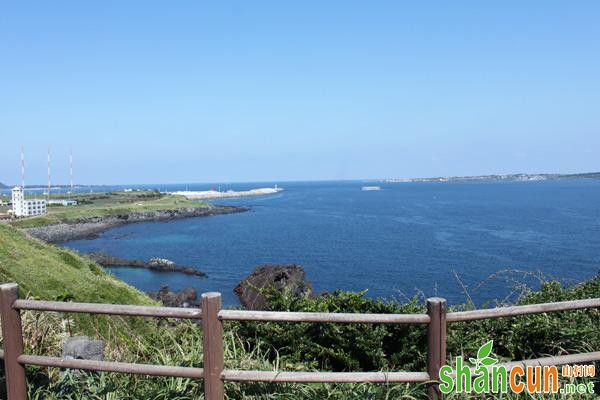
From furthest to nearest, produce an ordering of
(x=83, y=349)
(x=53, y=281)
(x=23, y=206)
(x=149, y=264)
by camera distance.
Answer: (x=23, y=206), (x=149, y=264), (x=53, y=281), (x=83, y=349)

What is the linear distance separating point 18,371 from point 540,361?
5210 millimetres

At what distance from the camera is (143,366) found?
4.71m

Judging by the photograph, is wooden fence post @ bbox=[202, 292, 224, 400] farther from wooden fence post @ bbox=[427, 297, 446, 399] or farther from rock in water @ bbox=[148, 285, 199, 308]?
rock in water @ bbox=[148, 285, 199, 308]

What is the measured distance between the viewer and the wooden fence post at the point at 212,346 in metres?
4.52

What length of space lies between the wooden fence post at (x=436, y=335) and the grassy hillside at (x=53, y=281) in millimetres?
5751

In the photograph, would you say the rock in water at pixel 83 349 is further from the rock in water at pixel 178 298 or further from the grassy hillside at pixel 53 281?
the rock in water at pixel 178 298

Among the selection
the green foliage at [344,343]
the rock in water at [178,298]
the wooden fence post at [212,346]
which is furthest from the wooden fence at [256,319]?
the rock in water at [178,298]

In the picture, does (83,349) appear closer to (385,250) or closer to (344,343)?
(344,343)

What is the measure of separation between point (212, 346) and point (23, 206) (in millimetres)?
114319

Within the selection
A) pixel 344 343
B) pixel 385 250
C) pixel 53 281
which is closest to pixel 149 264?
pixel 385 250

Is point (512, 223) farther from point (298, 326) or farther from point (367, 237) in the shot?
point (298, 326)

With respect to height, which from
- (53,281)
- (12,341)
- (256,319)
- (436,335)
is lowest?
(53,281)

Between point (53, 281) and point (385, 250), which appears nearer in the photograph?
point (53, 281)

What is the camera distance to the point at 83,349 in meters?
6.01
